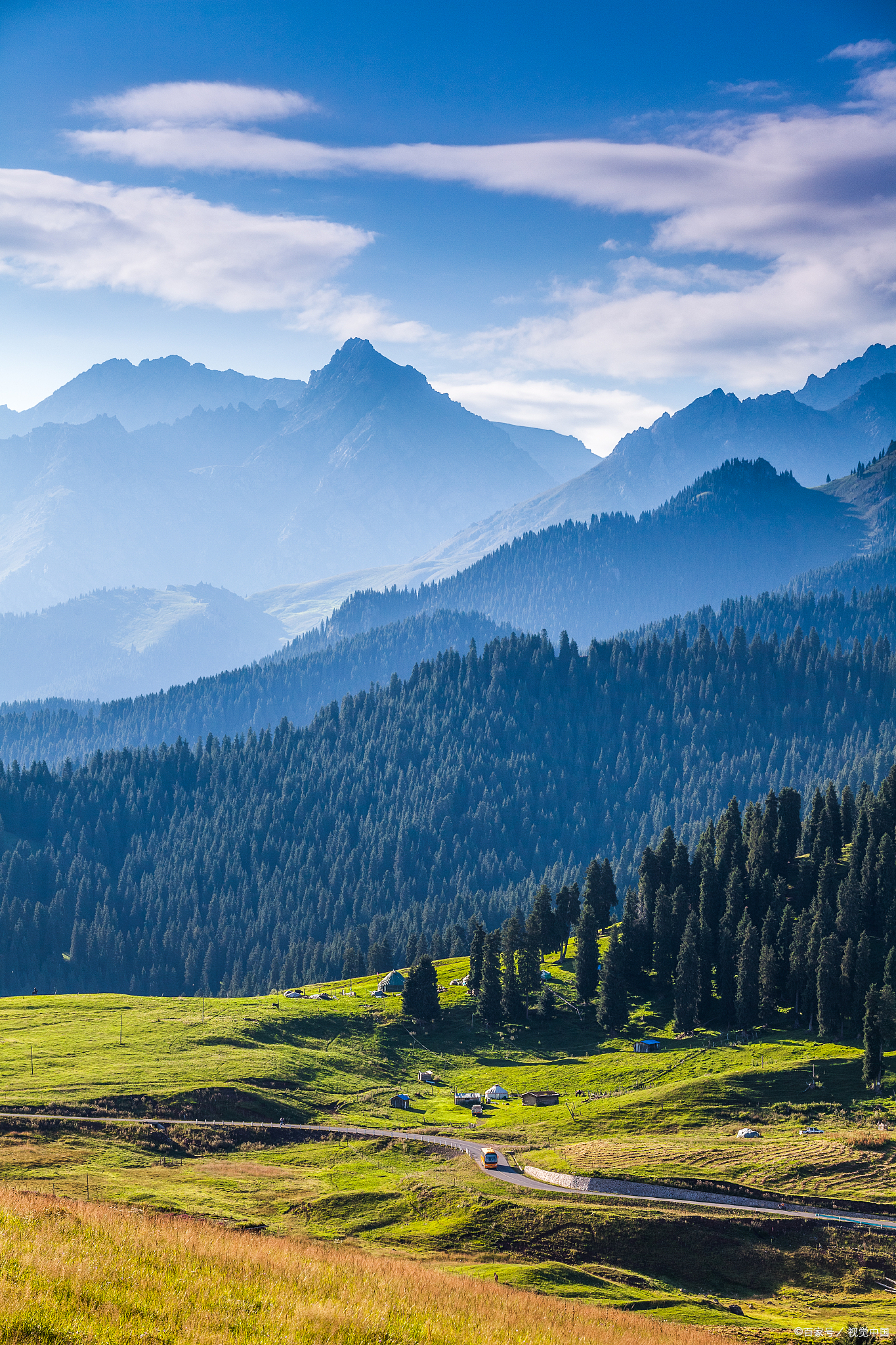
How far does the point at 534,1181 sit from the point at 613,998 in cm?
7005

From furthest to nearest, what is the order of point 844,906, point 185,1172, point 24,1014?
point 24,1014
point 844,906
point 185,1172

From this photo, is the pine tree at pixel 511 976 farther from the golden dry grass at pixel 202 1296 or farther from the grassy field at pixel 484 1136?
the golden dry grass at pixel 202 1296

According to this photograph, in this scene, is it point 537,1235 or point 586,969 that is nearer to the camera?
point 537,1235

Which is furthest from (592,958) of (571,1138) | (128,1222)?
(128,1222)

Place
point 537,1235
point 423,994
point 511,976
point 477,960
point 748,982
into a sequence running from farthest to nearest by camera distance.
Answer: point 477,960 < point 511,976 < point 423,994 < point 748,982 < point 537,1235

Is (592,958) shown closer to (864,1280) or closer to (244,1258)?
(864,1280)

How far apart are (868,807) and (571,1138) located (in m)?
91.8

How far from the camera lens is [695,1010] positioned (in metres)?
164

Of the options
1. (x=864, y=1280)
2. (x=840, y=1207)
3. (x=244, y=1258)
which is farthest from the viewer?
(x=840, y=1207)

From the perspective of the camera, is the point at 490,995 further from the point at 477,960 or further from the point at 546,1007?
the point at 477,960

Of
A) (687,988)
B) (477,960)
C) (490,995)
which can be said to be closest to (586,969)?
(490,995)

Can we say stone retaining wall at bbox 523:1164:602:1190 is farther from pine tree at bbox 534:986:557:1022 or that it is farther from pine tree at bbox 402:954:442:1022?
pine tree at bbox 402:954:442:1022

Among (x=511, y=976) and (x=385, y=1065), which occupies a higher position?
(x=511, y=976)

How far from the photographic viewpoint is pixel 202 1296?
36.4 m
